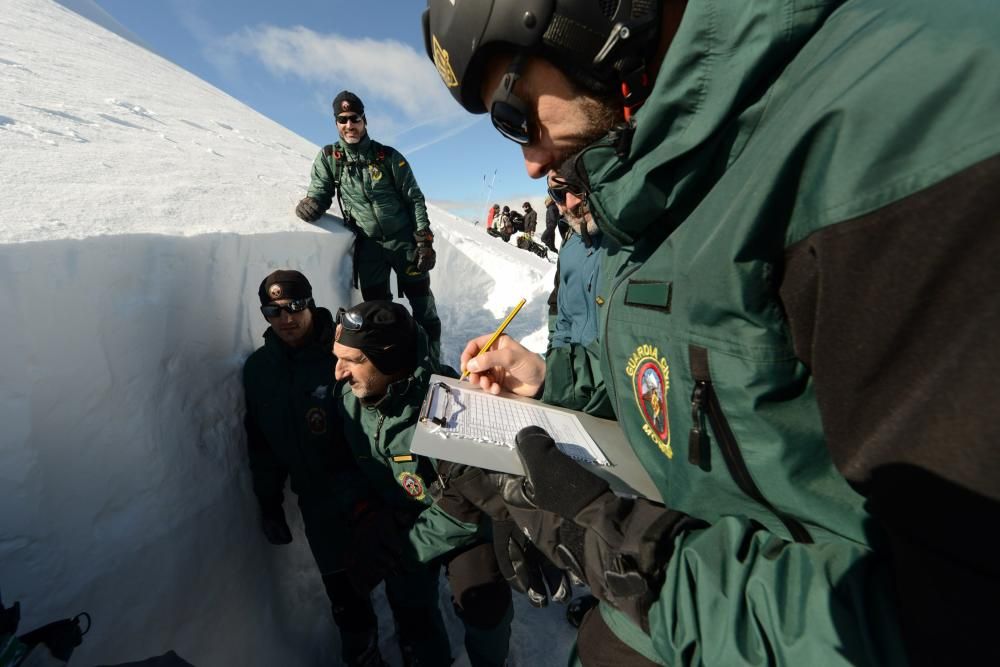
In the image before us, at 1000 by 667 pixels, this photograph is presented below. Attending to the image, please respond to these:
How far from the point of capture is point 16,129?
3.27 m

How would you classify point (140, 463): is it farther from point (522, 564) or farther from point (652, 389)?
point (652, 389)

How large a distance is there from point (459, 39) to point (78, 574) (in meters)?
2.47

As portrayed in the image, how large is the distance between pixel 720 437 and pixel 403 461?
1.89m

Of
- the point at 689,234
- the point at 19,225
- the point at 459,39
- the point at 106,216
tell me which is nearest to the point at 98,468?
the point at 19,225

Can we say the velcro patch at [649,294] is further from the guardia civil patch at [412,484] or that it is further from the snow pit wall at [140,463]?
the snow pit wall at [140,463]

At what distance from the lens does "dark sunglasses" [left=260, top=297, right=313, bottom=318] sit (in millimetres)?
2742

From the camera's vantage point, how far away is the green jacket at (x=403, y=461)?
2.21 m

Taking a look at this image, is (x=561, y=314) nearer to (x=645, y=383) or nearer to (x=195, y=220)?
(x=645, y=383)

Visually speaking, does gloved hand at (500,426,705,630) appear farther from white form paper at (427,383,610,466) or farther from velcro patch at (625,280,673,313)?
velcro patch at (625,280,673,313)

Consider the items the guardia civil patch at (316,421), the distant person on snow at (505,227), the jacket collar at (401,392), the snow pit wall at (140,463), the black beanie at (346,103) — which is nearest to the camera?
the snow pit wall at (140,463)

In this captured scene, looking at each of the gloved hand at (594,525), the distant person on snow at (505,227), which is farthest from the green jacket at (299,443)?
the distant person on snow at (505,227)

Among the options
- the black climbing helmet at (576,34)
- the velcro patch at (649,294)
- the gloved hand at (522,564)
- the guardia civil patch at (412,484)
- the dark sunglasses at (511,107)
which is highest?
the black climbing helmet at (576,34)

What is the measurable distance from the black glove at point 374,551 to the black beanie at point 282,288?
1.44 metres

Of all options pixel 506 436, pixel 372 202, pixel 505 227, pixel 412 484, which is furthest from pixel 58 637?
pixel 505 227
